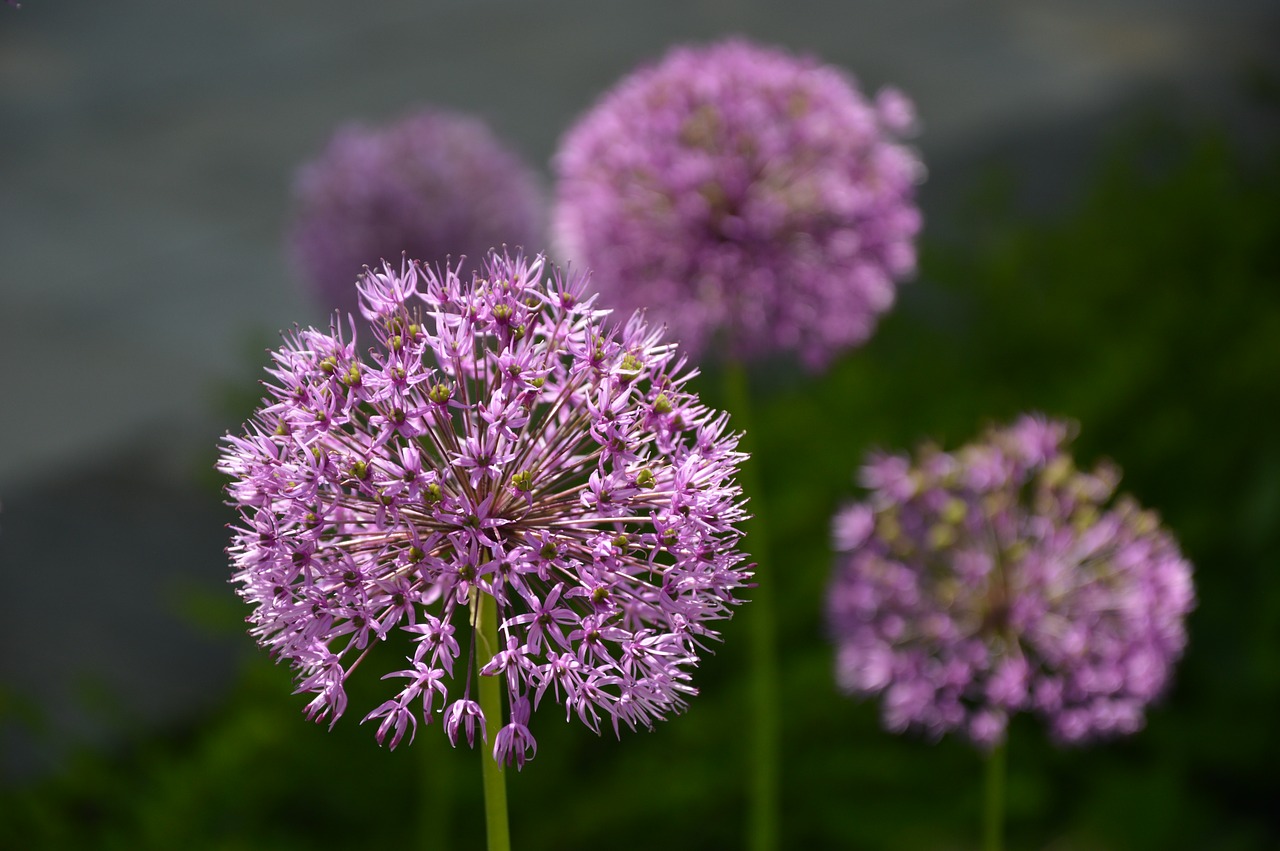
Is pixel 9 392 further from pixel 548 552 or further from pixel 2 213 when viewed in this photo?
pixel 548 552

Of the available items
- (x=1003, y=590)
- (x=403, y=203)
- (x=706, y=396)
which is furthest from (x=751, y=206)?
(x=706, y=396)

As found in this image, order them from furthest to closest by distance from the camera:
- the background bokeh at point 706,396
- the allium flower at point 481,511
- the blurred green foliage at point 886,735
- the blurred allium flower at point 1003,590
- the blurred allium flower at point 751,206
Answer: the background bokeh at point 706,396 < the blurred green foliage at point 886,735 < the blurred allium flower at point 751,206 < the blurred allium flower at point 1003,590 < the allium flower at point 481,511

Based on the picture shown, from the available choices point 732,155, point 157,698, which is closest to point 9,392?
point 157,698

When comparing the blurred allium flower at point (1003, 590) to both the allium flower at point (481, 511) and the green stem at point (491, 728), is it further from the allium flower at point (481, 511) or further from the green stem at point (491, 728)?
the green stem at point (491, 728)

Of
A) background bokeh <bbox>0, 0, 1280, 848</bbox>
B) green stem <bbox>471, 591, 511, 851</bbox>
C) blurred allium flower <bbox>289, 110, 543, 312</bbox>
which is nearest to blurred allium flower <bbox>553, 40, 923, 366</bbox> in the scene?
blurred allium flower <bbox>289, 110, 543, 312</bbox>

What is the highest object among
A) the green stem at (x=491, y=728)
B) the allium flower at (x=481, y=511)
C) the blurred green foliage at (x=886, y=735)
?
Result: the blurred green foliage at (x=886, y=735)

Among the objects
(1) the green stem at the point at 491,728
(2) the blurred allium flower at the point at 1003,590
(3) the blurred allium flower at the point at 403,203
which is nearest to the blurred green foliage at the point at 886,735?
(2) the blurred allium flower at the point at 1003,590

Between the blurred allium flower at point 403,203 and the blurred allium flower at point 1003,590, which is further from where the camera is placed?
the blurred allium flower at point 403,203

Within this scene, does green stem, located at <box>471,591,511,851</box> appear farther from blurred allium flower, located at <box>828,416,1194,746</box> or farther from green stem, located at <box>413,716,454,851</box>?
green stem, located at <box>413,716,454,851</box>
